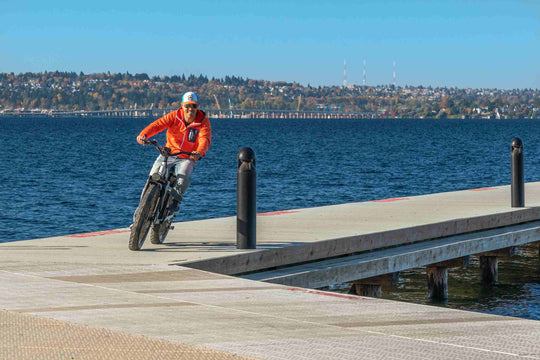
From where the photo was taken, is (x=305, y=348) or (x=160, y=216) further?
(x=160, y=216)

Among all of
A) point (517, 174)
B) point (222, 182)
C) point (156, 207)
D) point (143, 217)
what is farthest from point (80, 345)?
point (222, 182)

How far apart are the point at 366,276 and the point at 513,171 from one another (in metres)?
4.37

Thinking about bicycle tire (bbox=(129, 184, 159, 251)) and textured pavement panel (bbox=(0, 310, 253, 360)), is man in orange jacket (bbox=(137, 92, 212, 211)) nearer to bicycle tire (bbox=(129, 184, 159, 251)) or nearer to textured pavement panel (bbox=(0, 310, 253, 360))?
bicycle tire (bbox=(129, 184, 159, 251))

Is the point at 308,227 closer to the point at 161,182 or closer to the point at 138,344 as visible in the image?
the point at 161,182

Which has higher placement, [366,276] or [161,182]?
[161,182]

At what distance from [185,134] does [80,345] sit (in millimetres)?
4903

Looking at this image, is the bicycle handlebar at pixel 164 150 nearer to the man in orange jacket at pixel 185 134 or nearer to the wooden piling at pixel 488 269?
the man in orange jacket at pixel 185 134

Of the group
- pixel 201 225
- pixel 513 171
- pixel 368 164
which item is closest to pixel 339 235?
pixel 201 225

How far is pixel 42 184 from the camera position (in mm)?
42781

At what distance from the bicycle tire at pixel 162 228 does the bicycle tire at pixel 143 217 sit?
0.13 m

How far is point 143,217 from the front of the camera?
9.55m

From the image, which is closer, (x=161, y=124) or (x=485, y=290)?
(x=161, y=124)

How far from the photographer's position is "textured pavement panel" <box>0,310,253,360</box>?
203 inches

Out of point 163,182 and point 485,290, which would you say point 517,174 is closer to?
point 485,290
